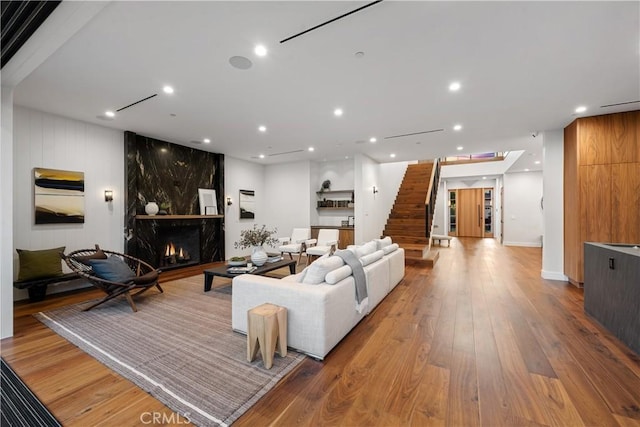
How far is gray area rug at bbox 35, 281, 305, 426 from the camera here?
5.94 feet

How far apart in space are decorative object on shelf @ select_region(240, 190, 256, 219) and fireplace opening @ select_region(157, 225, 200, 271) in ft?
4.77

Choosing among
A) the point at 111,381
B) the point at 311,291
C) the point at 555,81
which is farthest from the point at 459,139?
the point at 111,381

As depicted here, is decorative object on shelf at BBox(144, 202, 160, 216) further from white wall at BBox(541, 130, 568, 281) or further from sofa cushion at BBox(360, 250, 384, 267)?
white wall at BBox(541, 130, 568, 281)

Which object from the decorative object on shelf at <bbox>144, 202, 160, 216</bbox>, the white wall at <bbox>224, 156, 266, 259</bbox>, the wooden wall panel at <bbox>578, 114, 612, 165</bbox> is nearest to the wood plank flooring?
the decorative object on shelf at <bbox>144, 202, 160, 216</bbox>

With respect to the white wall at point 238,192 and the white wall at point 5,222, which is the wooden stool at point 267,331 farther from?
the white wall at point 238,192

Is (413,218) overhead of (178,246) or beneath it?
overhead

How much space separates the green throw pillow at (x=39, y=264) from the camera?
12.2 ft

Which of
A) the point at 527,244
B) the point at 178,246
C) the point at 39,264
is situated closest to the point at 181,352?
the point at 39,264

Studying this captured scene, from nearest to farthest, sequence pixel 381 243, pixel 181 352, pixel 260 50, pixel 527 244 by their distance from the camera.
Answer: pixel 181 352
pixel 260 50
pixel 381 243
pixel 527 244

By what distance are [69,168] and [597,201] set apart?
8.31 metres

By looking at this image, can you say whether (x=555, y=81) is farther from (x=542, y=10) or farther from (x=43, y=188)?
(x=43, y=188)

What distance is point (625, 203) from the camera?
4016 millimetres

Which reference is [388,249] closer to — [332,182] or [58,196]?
[332,182]

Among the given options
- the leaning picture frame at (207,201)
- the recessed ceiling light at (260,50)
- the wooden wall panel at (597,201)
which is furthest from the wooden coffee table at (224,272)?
the wooden wall panel at (597,201)
